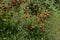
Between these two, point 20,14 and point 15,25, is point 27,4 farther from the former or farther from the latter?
point 15,25

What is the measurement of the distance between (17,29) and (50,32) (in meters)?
0.98

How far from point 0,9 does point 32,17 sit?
0.98m

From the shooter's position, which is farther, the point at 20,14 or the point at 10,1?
the point at 10,1

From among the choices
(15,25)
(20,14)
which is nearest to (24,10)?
(20,14)

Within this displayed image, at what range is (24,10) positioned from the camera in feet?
19.9

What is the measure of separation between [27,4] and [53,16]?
0.94 m

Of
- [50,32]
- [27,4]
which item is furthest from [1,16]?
[50,32]

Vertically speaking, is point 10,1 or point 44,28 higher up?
point 10,1

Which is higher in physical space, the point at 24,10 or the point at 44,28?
the point at 24,10

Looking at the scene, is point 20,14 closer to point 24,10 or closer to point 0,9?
point 24,10

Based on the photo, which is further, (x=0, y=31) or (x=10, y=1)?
(x=10, y=1)

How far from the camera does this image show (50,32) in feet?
19.1

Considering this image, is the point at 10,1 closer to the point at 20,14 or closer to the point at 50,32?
the point at 20,14

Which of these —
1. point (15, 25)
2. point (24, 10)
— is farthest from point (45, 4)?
point (15, 25)
